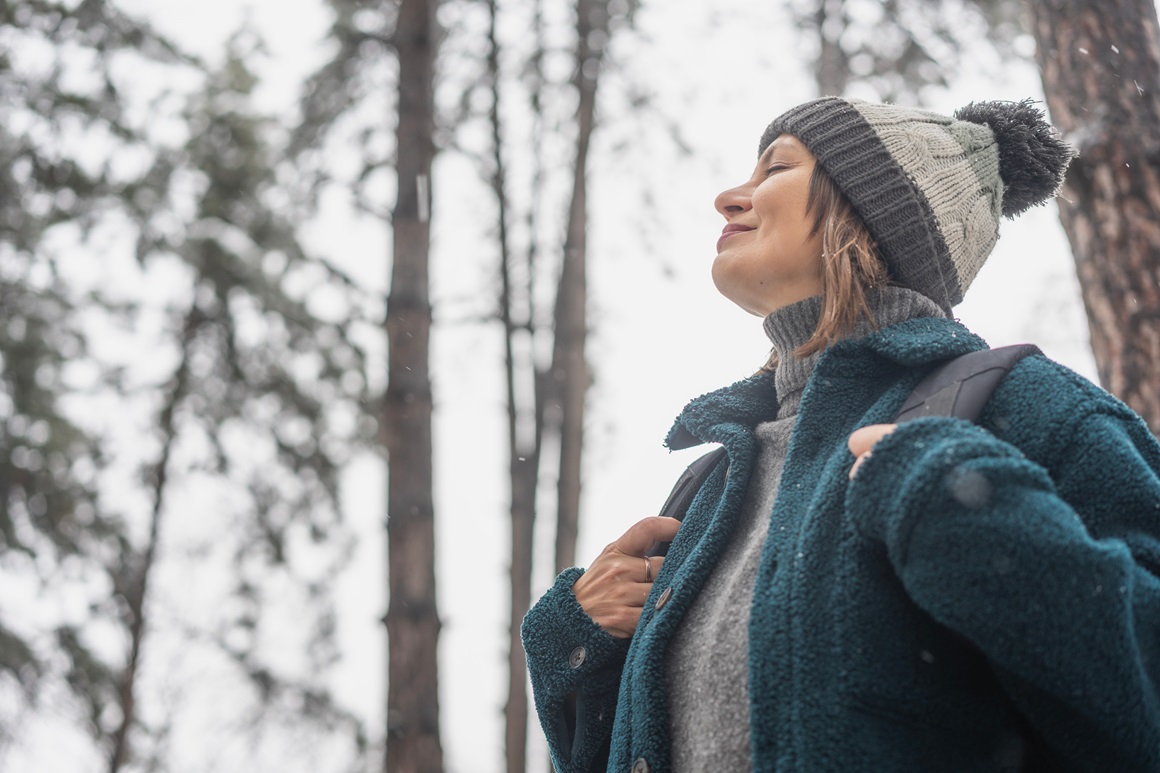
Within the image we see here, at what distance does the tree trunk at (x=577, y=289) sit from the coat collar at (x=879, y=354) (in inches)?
212

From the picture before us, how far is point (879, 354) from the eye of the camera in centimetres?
180

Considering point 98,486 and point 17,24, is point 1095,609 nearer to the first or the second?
point 17,24

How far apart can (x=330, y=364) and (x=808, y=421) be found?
9.15 m

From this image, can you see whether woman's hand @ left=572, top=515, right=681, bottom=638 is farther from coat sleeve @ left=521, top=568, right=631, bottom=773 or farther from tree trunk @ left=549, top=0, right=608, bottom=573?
tree trunk @ left=549, top=0, right=608, bottom=573

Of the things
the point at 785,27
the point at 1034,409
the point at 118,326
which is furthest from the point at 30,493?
the point at 1034,409

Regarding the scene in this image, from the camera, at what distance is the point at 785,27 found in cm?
837

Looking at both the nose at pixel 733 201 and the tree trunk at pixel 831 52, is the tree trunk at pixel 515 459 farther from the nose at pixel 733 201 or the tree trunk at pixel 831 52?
the nose at pixel 733 201

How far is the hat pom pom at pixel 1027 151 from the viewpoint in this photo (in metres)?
2.33

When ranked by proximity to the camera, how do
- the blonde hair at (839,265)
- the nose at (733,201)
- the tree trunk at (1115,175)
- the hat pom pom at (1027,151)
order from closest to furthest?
the blonde hair at (839,265) → the nose at (733,201) → the hat pom pom at (1027,151) → the tree trunk at (1115,175)

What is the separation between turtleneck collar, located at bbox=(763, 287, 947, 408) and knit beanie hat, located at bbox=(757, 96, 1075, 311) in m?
0.11

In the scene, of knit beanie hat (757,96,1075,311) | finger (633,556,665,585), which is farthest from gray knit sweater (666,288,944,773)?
finger (633,556,665,585)

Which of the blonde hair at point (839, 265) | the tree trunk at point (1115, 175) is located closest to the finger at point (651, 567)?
the blonde hair at point (839, 265)

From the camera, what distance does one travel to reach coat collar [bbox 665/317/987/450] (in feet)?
5.67

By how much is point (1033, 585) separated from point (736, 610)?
57cm
